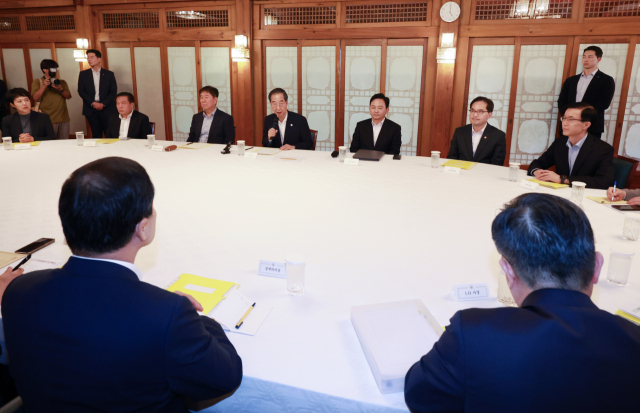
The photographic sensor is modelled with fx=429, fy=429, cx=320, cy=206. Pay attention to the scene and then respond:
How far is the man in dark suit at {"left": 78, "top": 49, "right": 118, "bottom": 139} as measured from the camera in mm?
6234

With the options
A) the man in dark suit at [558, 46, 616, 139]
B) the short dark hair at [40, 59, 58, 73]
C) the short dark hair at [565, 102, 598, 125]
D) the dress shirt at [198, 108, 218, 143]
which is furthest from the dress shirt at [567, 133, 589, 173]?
the short dark hair at [40, 59, 58, 73]

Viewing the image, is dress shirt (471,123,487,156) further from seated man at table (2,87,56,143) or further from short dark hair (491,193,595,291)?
seated man at table (2,87,56,143)

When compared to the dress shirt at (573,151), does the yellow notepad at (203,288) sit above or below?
below

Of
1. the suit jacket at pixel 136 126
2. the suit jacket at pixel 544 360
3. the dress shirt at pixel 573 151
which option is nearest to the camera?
the suit jacket at pixel 544 360

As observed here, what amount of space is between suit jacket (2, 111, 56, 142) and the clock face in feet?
15.5

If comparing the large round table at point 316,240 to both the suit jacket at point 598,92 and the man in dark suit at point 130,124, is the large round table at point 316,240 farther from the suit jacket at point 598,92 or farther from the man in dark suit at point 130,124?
the suit jacket at point 598,92

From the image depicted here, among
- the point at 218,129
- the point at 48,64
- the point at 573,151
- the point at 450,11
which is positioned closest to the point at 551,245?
the point at 573,151

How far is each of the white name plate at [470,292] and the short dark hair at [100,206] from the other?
100 centimetres

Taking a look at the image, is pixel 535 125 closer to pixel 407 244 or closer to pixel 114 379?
pixel 407 244

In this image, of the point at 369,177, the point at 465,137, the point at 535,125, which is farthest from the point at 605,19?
the point at 369,177

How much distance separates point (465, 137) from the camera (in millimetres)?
3736

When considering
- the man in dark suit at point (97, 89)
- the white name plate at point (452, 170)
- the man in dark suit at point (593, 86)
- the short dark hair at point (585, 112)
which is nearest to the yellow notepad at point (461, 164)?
the white name plate at point (452, 170)

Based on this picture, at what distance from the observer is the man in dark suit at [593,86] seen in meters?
4.63

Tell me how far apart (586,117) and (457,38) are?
2.76m
